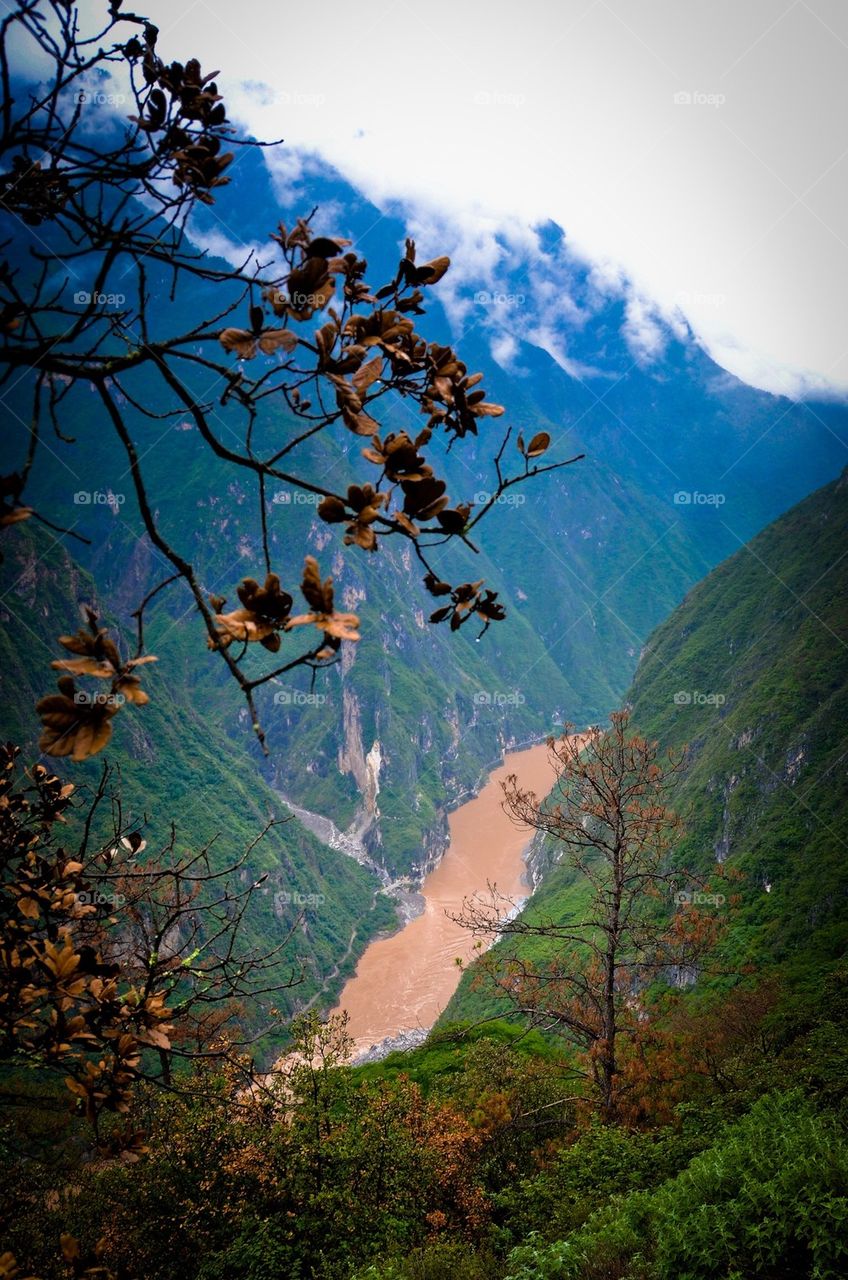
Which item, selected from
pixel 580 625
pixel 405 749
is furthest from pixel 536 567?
pixel 405 749

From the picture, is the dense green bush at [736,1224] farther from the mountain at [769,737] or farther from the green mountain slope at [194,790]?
the green mountain slope at [194,790]

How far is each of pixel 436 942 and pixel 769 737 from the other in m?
39.7

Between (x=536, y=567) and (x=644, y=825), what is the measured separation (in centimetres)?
19156

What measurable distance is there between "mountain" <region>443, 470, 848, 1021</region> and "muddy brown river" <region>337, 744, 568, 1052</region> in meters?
7.32

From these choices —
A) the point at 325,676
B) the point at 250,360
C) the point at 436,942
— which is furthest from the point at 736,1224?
the point at 325,676

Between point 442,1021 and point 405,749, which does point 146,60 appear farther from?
point 405,749

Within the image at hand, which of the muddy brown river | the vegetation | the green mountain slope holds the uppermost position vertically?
the green mountain slope

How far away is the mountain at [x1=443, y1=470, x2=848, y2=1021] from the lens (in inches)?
1401

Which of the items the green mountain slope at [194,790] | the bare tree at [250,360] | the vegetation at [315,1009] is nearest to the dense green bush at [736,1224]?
the vegetation at [315,1009]

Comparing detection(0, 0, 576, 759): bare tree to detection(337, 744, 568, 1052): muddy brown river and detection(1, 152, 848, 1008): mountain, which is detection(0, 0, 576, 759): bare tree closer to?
detection(337, 744, 568, 1052): muddy brown river

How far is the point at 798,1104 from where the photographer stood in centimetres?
739

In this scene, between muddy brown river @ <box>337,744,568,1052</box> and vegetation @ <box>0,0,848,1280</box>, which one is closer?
vegetation @ <box>0,0,848,1280</box>

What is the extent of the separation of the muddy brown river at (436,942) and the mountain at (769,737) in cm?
732

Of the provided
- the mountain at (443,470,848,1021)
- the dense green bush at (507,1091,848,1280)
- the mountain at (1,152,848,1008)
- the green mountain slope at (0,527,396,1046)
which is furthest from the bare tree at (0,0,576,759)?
the mountain at (1,152,848,1008)
